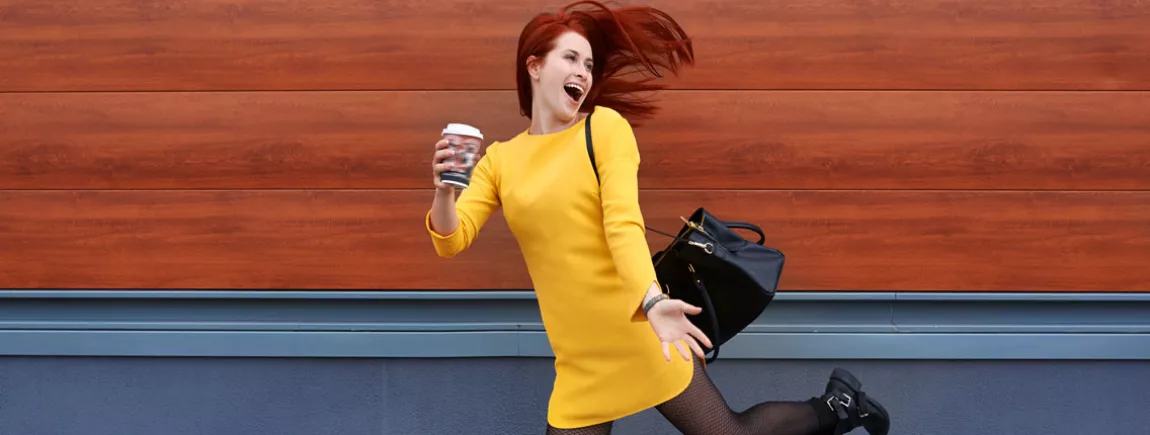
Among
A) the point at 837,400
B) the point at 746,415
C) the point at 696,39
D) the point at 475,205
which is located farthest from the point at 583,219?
the point at 696,39

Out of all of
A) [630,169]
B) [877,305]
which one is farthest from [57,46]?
[877,305]

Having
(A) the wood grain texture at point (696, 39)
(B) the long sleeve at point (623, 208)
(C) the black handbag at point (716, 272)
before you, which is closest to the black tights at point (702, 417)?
(C) the black handbag at point (716, 272)

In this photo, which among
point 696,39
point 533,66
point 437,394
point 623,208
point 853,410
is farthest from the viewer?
point 437,394

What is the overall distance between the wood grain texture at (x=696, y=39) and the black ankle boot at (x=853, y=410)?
42.8 inches

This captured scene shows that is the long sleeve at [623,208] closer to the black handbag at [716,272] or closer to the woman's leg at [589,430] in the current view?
the black handbag at [716,272]

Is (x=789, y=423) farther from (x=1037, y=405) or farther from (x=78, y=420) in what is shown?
(x=78, y=420)

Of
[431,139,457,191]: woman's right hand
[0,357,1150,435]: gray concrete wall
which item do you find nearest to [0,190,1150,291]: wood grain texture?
[0,357,1150,435]: gray concrete wall

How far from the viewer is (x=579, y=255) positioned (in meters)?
2.15

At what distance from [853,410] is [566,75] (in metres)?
1.25

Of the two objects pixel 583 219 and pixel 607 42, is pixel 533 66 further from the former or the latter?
pixel 583 219

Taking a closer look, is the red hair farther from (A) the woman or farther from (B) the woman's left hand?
(B) the woman's left hand

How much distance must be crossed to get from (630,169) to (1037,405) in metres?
2.02

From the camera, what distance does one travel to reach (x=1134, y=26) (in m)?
3.03

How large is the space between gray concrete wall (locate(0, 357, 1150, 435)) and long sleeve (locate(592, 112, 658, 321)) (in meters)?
1.27
